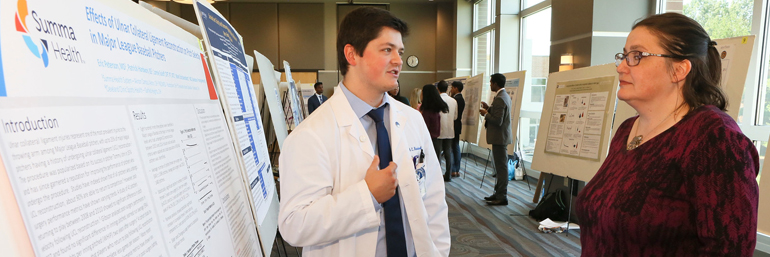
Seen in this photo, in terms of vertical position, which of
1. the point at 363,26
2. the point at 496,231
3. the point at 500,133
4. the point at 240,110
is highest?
the point at 363,26

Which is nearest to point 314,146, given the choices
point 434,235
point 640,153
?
point 434,235

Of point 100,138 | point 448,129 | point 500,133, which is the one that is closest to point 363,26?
point 100,138

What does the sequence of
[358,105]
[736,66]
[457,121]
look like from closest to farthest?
1. [358,105]
2. [736,66]
3. [457,121]

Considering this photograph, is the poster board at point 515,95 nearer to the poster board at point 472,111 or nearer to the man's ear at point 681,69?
the poster board at point 472,111

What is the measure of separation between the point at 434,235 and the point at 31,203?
3.91 ft

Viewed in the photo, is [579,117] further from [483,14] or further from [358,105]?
[483,14]

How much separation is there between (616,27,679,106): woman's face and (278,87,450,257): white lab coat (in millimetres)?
736

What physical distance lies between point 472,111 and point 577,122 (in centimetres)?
328

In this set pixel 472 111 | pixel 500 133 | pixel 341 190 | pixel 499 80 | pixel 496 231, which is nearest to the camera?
pixel 341 190

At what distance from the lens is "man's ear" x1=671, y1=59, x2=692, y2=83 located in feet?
4.25

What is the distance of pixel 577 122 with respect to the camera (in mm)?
3842

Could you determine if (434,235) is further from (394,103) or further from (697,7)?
(697,7)

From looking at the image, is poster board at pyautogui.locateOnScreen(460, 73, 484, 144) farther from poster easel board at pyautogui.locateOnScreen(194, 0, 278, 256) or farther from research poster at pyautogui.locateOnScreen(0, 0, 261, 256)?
research poster at pyautogui.locateOnScreen(0, 0, 261, 256)

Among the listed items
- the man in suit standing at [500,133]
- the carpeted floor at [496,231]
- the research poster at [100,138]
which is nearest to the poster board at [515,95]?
the man in suit standing at [500,133]
